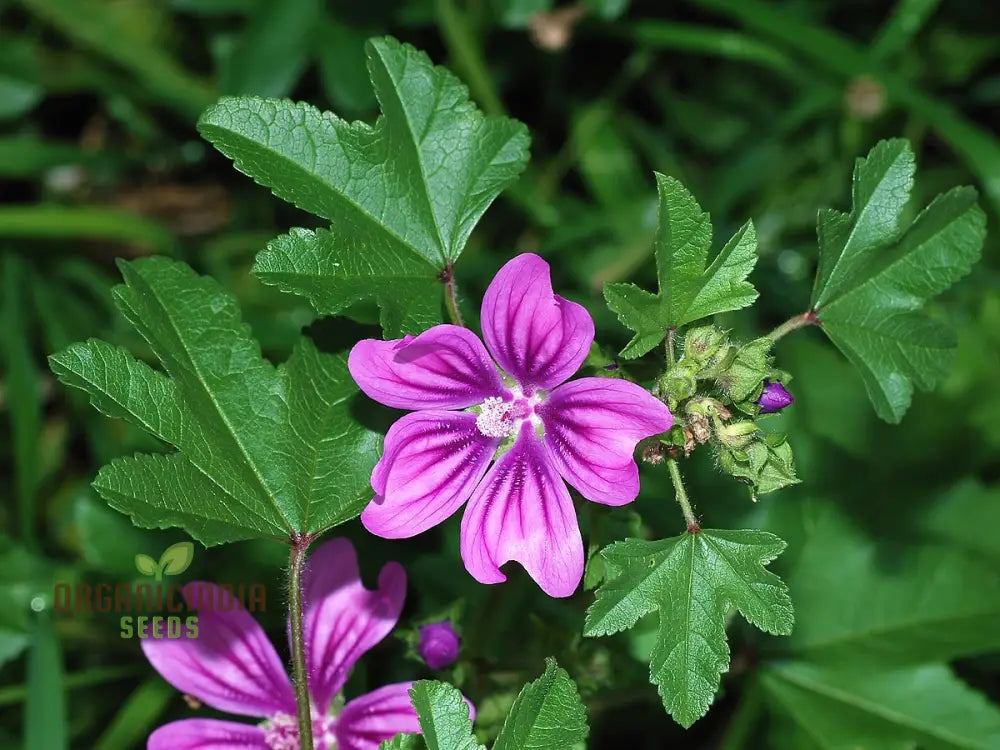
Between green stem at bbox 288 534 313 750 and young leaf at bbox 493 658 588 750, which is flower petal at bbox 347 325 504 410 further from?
young leaf at bbox 493 658 588 750

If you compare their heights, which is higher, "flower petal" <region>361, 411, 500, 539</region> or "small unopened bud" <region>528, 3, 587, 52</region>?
"small unopened bud" <region>528, 3, 587, 52</region>

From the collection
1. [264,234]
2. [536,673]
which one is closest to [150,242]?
[264,234]

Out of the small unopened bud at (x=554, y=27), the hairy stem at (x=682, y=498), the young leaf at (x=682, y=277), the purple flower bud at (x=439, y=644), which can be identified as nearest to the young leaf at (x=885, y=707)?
the purple flower bud at (x=439, y=644)

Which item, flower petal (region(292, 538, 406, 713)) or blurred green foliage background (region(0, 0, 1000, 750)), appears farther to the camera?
blurred green foliage background (region(0, 0, 1000, 750))

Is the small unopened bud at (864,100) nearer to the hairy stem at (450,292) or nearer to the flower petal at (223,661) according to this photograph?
the hairy stem at (450,292)

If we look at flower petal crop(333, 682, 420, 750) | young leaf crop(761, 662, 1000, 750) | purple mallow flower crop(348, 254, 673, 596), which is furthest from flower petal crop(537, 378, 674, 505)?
young leaf crop(761, 662, 1000, 750)

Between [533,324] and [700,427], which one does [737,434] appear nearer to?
[700,427]
